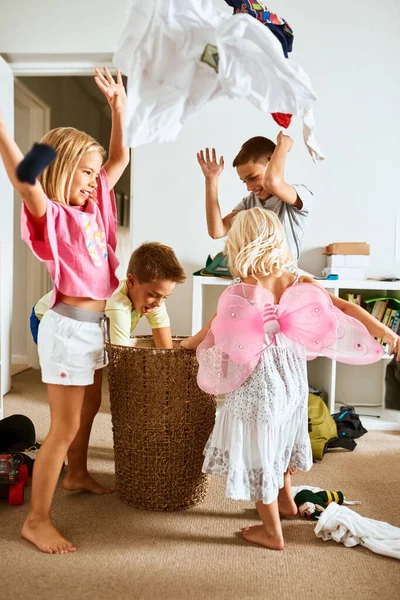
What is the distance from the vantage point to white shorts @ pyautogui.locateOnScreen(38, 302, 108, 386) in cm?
148

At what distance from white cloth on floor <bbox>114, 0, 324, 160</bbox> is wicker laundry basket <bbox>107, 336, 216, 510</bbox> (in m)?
0.62

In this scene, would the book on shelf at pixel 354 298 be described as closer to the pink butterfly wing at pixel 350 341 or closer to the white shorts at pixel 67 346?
the pink butterfly wing at pixel 350 341

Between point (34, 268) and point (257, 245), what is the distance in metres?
3.08

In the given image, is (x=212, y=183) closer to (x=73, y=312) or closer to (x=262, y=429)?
(x=73, y=312)

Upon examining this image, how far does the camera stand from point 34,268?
424cm

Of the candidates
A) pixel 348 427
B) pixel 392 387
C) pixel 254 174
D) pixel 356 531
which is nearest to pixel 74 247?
pixel 254 174

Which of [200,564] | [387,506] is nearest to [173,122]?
[200,564]

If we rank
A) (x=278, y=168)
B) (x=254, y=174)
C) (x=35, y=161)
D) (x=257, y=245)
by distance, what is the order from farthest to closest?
(x=254, y=174)
(x=278, y=168)
(x=257, y=245)
(x=35, y=161)

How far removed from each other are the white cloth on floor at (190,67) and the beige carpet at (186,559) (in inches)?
39.7

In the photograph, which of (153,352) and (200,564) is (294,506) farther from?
(153,352)

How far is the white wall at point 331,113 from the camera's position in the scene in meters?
3.21

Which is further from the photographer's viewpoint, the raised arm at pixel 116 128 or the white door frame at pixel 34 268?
the white door frame at pixel 34 268

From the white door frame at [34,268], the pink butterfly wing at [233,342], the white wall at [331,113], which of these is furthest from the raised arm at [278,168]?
the white door frame at [34,268]

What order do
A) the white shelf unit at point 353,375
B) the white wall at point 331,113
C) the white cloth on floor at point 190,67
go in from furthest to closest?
the white wall at point 331,113
the white shelf unit at point 353,375
the white cloth on floor at point 190,67
